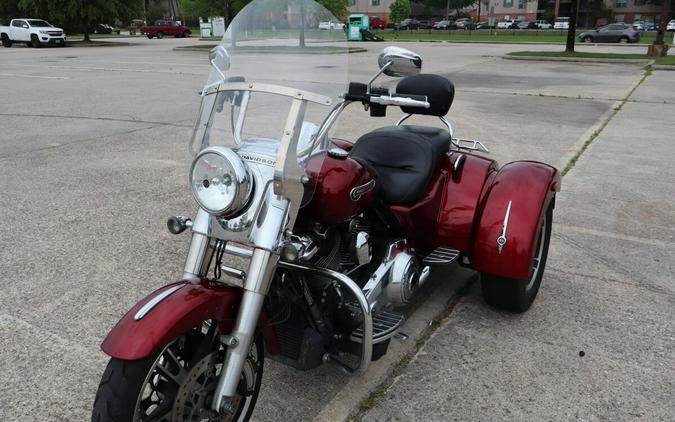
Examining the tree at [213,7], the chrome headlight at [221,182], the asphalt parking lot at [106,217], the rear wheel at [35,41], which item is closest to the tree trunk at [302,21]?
the chrome headlight at [221,182]

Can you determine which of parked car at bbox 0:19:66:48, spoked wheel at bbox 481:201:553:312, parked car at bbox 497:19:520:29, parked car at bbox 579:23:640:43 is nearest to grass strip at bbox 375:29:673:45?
parked car at bbox 579:23:640:43

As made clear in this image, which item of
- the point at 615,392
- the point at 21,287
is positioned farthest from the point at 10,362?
the point at 615,392

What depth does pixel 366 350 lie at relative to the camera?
8.20 feet

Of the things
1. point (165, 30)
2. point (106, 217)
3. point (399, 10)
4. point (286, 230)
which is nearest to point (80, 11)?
→ point (165, 30)

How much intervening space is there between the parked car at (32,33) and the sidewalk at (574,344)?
115ft

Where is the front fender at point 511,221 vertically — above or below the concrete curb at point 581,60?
below

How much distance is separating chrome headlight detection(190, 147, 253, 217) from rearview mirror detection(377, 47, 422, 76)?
0.79 metres

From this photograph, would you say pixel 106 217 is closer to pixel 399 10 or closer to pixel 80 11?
pixel 80 11

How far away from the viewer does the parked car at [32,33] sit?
33406 mm

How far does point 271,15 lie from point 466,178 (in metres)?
1.60

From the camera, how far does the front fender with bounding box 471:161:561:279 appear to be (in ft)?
Result: 10.5

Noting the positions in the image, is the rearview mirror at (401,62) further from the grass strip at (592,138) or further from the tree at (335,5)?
the tree at (335,5)

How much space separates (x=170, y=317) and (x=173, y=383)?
0.29 meters

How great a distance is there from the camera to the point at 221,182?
2.09m
